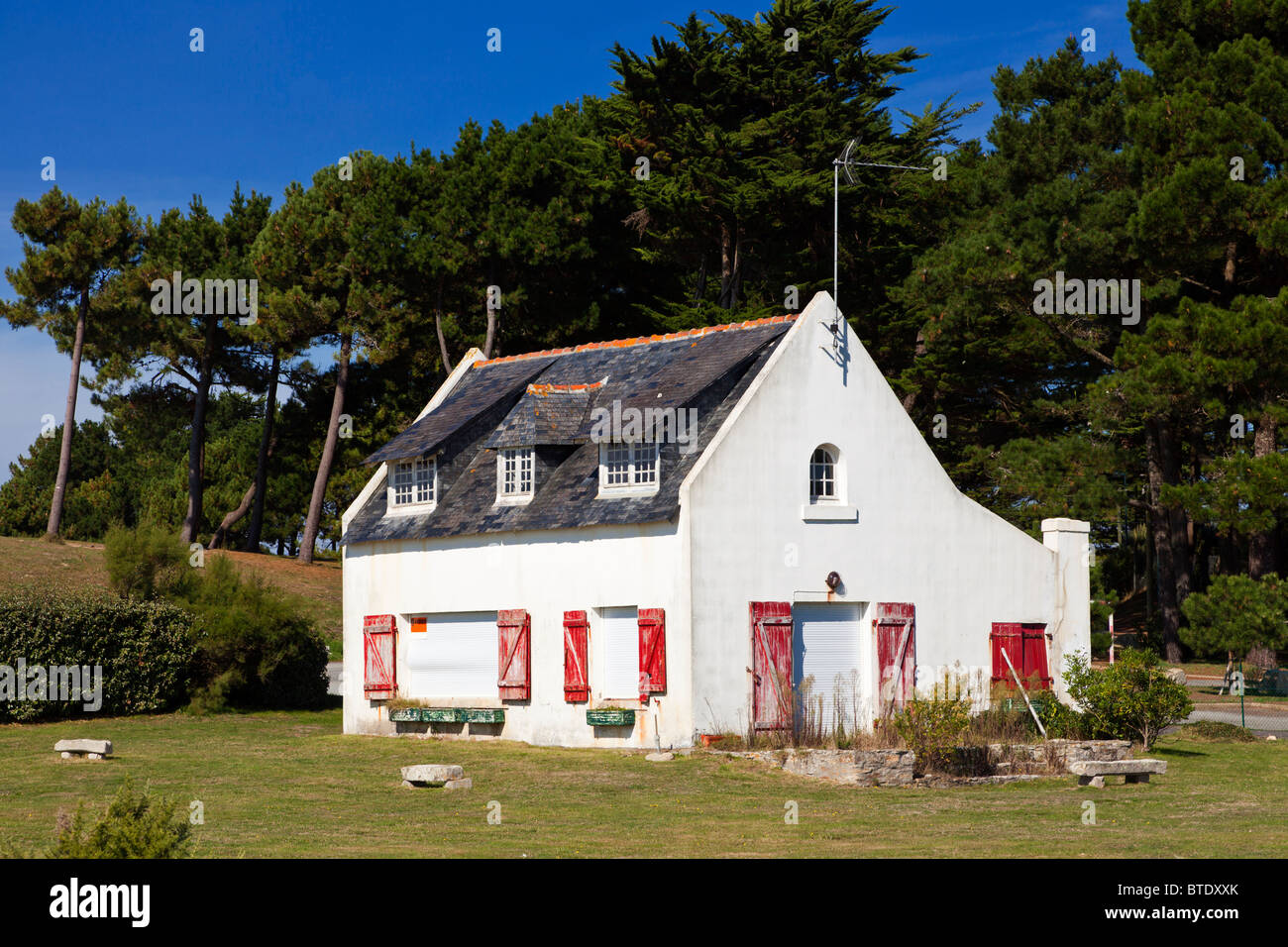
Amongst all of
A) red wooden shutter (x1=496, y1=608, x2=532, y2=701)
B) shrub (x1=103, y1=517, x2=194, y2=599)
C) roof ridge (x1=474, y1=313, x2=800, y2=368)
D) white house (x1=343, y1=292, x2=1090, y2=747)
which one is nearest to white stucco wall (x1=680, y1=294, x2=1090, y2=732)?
white house (x1=343, y1=292, x2=1090, y2=747)

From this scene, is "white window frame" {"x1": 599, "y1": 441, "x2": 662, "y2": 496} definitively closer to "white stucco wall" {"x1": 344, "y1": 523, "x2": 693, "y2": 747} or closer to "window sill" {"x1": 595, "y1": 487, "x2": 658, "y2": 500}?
"window sill" {"x1": 595, "y1": 487, "x2": 658, "y2": 500}

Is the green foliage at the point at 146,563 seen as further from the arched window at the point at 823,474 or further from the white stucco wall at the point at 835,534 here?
the arched window at the point at 823,474

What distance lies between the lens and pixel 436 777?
803 inches

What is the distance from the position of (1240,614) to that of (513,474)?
68.0 feet

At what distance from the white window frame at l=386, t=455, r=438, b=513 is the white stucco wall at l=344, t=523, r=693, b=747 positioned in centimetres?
98

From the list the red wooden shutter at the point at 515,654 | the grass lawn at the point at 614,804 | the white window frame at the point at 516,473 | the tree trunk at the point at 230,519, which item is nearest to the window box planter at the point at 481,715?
the red wooden shutter at the point at 515,654

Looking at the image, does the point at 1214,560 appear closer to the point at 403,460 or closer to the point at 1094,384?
the point at 1094,384

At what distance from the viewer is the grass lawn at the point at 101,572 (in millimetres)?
47406

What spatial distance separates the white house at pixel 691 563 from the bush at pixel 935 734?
310 centimetres

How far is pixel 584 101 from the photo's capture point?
55.3 m

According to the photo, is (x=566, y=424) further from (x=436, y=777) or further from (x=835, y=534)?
(x=436, y=777)

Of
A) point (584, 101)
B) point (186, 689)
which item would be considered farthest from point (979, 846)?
point (584, 101)

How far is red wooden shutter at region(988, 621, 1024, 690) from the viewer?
29.0 meters

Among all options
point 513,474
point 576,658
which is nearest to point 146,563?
point 513,474
